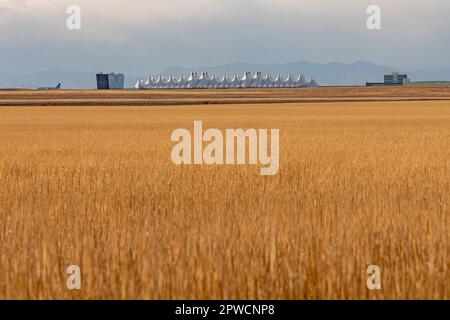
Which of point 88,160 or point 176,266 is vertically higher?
point 88,160

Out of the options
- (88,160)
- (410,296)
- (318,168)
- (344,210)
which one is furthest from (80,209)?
(88,160)

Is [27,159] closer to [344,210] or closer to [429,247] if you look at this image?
[344,210]

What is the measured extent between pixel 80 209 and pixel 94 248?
95.4 inches

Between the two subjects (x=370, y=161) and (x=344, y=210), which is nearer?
(x=344, y=210)

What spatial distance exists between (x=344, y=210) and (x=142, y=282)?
3.85 metres

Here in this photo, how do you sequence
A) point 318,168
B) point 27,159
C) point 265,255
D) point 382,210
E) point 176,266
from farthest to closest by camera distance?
point 27,159 < point 318,168 < point 382,210 < point 265,255 < point 176,266

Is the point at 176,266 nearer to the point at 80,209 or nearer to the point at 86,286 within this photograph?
Result: the point at 86,286

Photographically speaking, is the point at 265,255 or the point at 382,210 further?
the point at 382,210

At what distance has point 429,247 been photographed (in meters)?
6.69

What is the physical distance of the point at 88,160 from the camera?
56.7ft
